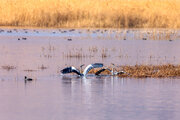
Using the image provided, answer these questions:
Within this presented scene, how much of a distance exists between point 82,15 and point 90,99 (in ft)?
93.8

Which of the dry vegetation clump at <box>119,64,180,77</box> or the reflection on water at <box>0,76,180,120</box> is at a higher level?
the dry vegetation clump at <box>119,64,180,77</box>

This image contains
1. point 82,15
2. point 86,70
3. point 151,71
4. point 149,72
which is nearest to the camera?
point 86,70

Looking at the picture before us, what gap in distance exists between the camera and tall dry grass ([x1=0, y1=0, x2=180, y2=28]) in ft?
127

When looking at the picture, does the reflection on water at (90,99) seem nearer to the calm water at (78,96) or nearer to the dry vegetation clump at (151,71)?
the calm water at (78,96)

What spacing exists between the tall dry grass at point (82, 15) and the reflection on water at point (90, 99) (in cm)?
2457

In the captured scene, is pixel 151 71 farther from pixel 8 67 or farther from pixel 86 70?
pixel 8 67

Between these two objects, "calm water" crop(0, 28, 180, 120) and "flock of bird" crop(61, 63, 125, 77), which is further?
"flock of bird" crop(61, 63, 125, 77)

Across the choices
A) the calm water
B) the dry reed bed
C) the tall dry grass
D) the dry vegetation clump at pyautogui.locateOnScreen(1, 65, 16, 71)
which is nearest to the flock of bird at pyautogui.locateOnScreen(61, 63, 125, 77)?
the calm water


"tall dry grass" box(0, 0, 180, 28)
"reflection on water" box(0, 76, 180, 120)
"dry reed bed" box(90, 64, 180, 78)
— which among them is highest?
"tall dry grass" box(0, 0, 180, 28)

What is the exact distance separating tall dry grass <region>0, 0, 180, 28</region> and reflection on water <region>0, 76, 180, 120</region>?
24.6m

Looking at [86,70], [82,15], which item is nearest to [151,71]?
[86,70]

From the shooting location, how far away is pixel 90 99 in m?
11.1

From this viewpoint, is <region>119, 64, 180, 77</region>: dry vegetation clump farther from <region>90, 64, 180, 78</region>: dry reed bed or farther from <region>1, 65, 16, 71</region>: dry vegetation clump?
<region>1, 65, 16, 71</region>: dry vegetation clump

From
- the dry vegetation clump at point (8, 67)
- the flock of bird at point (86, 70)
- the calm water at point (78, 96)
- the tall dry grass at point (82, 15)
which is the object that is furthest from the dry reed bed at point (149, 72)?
the tall dry grass at point (82, 15)
